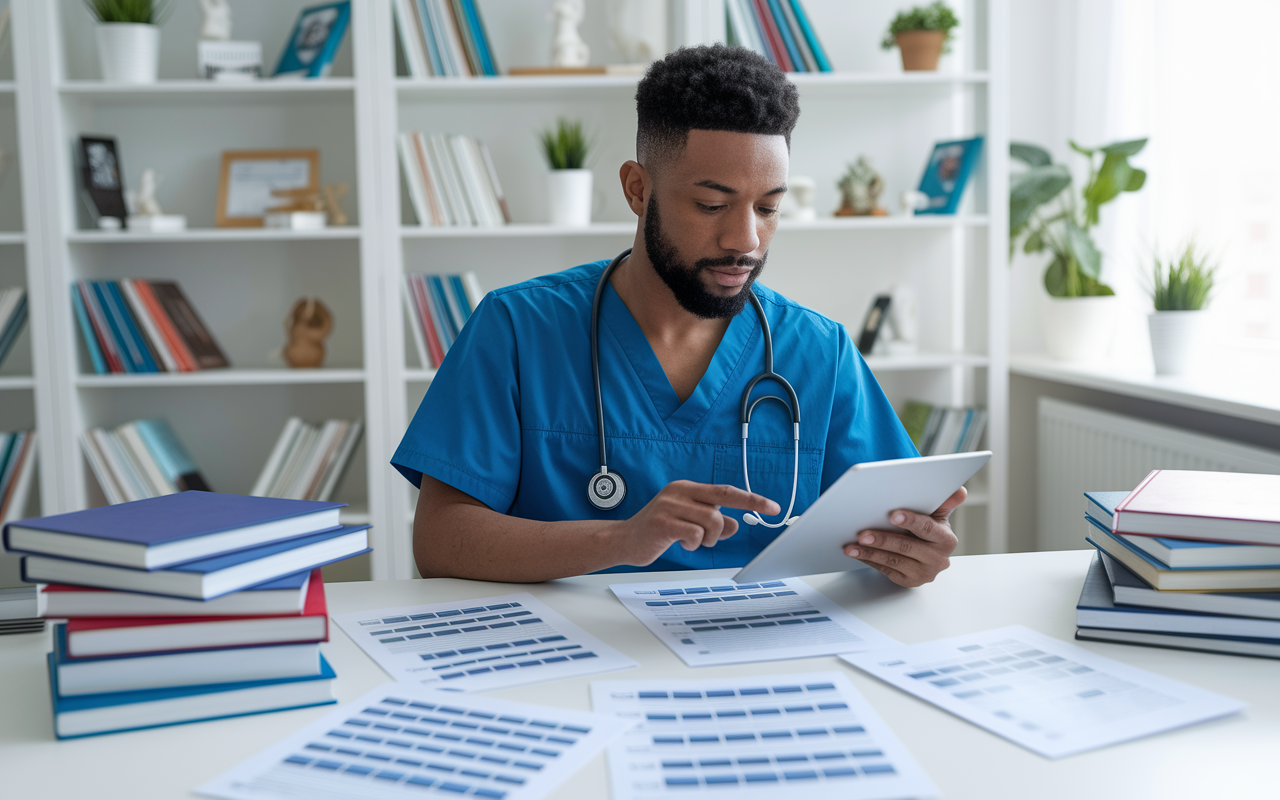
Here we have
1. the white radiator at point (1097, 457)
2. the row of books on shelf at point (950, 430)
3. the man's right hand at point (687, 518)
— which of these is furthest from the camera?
the row of books on shelf at point (950, 430)

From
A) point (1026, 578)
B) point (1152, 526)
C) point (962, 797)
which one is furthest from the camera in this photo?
point (1026, 578)

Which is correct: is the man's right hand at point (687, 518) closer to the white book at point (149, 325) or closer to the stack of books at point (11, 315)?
the white book at point (149, 325)

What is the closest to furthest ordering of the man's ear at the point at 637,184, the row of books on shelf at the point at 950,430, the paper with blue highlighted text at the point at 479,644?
the paper with blue highlighted text at the point at 479,644 < the man's ear at the point at 637,184 < the row of books on shelf at the point at 950,430

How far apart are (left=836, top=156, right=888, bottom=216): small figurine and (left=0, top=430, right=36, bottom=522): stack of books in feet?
7.15

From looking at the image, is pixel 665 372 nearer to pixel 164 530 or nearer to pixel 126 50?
pixel 164 530

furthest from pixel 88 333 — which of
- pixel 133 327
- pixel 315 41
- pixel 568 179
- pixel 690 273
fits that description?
pixel 690 273

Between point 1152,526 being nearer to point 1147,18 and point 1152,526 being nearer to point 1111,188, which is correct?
point 1111,188

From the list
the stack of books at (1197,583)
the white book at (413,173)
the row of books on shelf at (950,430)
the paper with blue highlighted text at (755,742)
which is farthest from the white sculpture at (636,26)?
the paper with blue highlighted text at (755,742)

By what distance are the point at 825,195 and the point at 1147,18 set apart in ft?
3.14

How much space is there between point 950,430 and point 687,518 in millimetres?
1828

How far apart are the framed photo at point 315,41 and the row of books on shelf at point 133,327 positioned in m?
0.66

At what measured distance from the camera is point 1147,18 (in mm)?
2623

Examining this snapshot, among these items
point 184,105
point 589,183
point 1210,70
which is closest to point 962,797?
point 589,183

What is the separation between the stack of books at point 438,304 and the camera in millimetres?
2514
